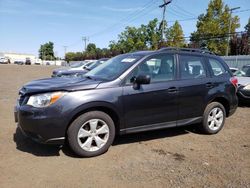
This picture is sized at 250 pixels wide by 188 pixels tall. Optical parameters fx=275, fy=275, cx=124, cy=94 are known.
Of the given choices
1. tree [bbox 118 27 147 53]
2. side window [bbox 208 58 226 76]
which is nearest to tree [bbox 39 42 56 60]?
tree [bbox 118 27 147 53]

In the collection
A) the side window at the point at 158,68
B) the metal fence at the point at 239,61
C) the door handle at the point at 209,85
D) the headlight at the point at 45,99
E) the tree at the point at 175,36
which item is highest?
the tree at the point at 175,36

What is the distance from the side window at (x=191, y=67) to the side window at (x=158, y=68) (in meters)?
A: 0.25

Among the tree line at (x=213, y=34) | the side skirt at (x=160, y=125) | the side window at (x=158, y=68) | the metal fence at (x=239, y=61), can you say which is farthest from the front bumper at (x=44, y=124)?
the tree line at (x=213, y=34)

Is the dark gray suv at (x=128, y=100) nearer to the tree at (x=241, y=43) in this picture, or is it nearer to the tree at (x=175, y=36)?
the tree at (x=241, y=43)

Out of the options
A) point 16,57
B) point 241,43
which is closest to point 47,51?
point 16,57

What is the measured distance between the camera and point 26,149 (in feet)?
15.7

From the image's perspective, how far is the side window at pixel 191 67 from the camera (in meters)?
5.51

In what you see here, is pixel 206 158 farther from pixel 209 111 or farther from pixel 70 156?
pixel 70 156

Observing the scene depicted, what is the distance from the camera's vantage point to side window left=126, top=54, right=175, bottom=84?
506 cm

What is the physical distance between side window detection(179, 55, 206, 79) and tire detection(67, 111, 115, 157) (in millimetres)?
1902

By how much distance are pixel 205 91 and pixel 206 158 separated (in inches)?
63.7

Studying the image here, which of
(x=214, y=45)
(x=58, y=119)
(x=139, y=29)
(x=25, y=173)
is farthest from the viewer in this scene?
(x=139, y=29)

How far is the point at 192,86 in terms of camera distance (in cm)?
551

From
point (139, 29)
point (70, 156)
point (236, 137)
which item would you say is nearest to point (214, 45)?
point (139, 29)
